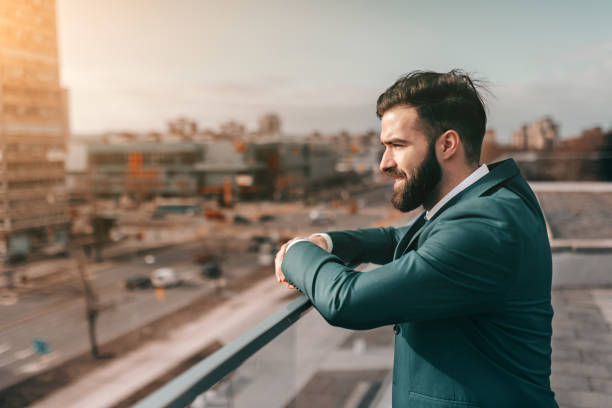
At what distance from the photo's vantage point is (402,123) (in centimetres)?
120

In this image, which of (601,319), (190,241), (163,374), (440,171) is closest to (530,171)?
(163,374)

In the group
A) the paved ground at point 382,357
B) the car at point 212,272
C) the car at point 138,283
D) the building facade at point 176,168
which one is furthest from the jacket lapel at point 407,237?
the building facade at point 176,168

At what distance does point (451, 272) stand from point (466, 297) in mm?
67

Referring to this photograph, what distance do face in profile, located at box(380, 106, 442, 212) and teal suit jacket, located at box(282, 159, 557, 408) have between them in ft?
0.29

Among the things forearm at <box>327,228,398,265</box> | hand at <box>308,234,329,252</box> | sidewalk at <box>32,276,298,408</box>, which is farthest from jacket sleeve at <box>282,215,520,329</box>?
sidewalk at <box>32,276,298,408</box>

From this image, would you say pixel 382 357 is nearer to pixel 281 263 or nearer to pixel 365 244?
pixel 365 244

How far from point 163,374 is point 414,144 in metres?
21.4

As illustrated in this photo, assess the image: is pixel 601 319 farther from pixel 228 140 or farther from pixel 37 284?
pixel 228 140

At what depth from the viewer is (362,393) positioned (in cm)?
339

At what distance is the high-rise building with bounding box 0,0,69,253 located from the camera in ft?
60.4

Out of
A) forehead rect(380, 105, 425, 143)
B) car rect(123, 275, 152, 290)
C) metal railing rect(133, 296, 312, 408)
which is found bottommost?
car rect(123, 275, 152, 290)

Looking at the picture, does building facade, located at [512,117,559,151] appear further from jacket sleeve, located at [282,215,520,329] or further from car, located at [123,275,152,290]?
jacket sleeve, located at [282,215,520,329]

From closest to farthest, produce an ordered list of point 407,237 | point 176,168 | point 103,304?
point 407,237, point 103,304, point 176,168

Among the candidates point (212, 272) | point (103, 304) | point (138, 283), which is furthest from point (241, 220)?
point (103, 304)
